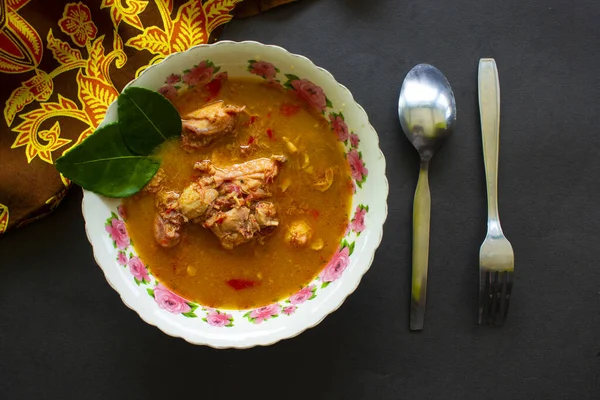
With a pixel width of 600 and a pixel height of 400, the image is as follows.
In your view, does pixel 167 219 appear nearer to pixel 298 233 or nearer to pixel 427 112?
pixel 298 233

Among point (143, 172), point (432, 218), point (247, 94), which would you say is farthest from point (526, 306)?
point (143, 172)

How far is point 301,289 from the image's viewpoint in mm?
2252

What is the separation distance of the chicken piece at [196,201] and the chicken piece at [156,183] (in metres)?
0.12

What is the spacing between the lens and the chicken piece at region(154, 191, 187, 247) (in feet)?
7.01

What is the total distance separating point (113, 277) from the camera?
6.96 feet

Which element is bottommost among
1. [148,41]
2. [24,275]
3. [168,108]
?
[24,275]

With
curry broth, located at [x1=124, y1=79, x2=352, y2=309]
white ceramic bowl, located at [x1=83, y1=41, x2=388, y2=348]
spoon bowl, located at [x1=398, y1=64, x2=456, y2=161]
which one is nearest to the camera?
white ceramic bowl, located at [x1=83, y1=41, x2=388, y2=348]

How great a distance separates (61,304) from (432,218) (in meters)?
1.82

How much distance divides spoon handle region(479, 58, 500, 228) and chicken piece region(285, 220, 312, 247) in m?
0.89

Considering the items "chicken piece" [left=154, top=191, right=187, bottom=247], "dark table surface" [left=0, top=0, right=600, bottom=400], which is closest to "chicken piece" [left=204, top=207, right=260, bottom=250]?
"chicken piece" [left=154, top=191, right=187, bottom=247]

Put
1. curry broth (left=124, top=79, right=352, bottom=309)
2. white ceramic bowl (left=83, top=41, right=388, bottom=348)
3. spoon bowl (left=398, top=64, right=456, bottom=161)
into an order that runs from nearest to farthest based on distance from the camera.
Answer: white ceramic bowl (left=83, top=41, right=388, bottom=348) < curry broth (left=124, top=79, right=352, bottom=309) < spoon bowl (left=398, top=64, right=456, bottom=161)

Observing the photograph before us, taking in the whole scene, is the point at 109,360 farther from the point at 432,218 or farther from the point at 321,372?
the point at 432,218

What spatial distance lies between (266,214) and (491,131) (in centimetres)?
115

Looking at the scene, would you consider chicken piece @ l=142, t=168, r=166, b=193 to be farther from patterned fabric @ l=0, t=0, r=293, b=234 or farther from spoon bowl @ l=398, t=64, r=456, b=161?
spoon bowl @ l=398, t=64, r=456, b=161
